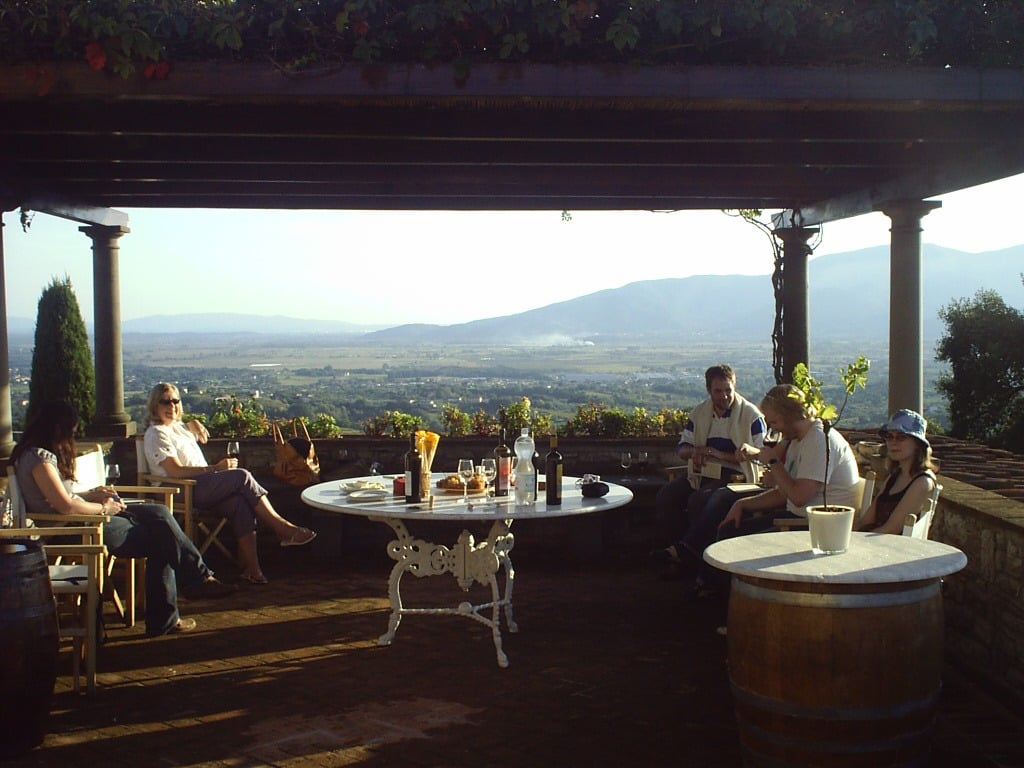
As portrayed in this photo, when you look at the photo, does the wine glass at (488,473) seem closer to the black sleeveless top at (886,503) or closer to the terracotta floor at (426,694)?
the terracotta floor at (426,694)

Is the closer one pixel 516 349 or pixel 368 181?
pixel 368 181

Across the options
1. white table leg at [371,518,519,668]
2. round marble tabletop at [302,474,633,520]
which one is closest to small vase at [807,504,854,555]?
round marble tabletop at [302,474,633,520]

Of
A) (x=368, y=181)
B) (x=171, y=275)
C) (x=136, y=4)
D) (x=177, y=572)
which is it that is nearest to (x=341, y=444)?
(x=368, y=181)

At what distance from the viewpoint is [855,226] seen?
29.6 feet

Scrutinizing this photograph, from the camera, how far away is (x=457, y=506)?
472 centimetres

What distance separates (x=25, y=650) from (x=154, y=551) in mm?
1600

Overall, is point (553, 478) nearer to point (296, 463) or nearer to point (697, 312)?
point (296, 463)

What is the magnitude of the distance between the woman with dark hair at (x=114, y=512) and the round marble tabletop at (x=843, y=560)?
2.88 metres

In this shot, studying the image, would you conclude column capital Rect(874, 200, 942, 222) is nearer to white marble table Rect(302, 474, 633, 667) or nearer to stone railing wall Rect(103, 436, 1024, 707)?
stone railing wall Rect(103, 436, 1024, 707)

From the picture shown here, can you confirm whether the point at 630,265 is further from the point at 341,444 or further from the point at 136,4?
the point at 136,4

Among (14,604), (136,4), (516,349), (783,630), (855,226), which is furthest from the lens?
(516,349)

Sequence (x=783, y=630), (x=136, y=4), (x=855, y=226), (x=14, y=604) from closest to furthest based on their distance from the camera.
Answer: (x=783, y=630)
(x=14, y=604)
(x=136, y=4)
(x=855, y=226)

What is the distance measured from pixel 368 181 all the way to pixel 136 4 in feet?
8.27

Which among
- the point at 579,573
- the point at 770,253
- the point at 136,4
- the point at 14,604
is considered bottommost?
the point at 579,573
